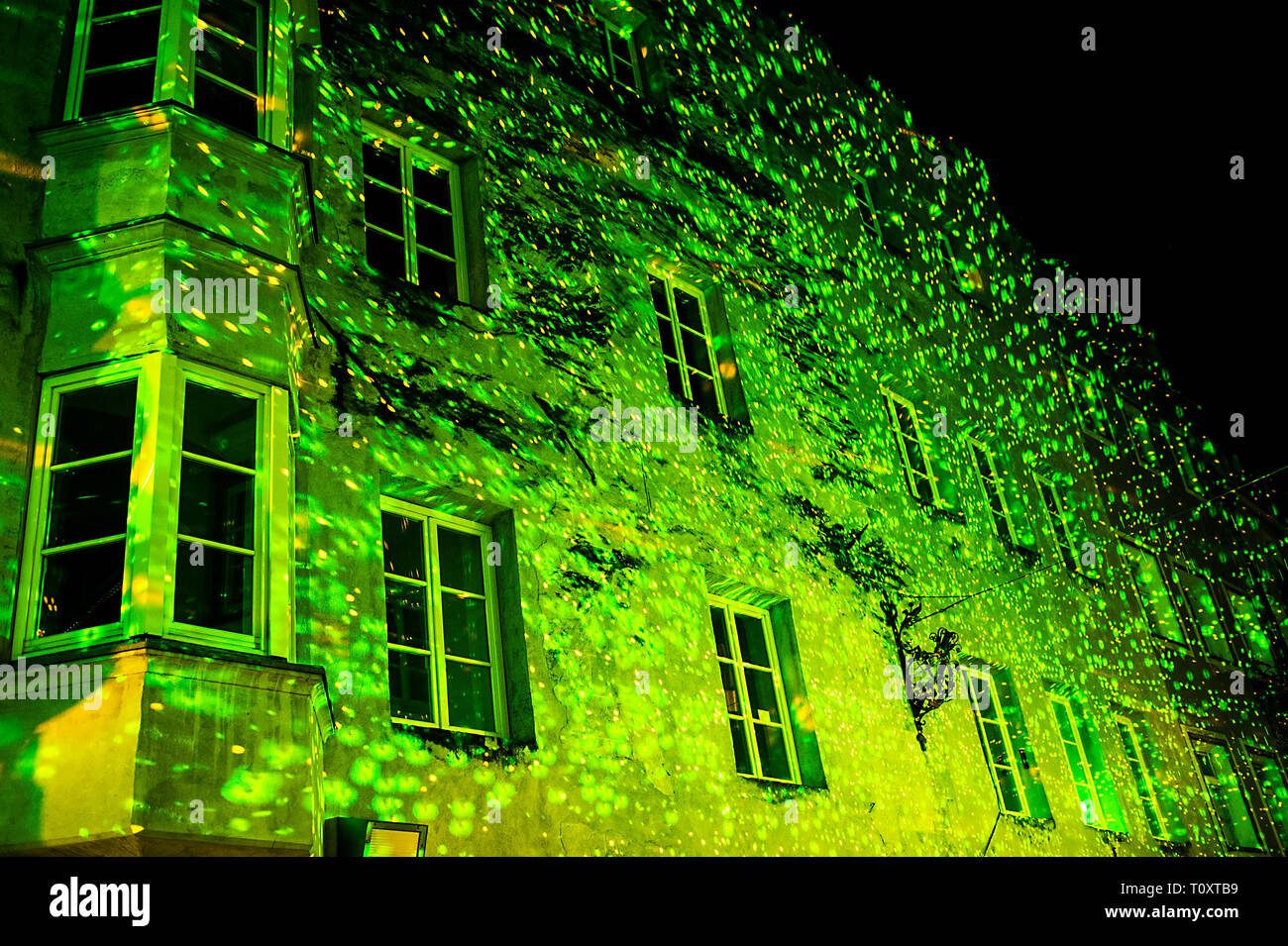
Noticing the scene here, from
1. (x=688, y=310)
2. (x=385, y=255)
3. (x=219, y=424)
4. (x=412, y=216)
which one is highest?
(x=688, y=310)

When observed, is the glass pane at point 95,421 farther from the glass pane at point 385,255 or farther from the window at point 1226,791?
the window at point 1226,791

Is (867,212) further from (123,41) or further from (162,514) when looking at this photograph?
(162,514)

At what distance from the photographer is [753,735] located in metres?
7.29

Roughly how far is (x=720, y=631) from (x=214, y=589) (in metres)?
3.83

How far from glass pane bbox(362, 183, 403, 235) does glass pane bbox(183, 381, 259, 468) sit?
2363 millimetres

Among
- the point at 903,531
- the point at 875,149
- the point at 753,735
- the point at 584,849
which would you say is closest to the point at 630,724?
the point at 584,849

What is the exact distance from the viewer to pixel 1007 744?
9.59 m

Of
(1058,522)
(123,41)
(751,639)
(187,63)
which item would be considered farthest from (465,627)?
(1058,522)

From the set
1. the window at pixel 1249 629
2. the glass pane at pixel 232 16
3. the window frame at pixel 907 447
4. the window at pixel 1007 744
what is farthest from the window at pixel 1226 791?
the glass pane at pixel 232 16

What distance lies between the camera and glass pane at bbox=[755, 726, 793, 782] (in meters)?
7.29

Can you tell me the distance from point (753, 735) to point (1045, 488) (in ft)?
25.0

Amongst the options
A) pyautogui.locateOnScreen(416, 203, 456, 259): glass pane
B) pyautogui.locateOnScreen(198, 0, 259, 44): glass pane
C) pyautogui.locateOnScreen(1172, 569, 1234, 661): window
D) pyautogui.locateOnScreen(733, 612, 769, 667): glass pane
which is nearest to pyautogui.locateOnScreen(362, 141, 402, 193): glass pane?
pyautogui.locateOnScreen(416, 203, 456, 259): glass pane

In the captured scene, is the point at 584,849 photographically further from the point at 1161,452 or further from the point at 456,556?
the point at 1161,452
